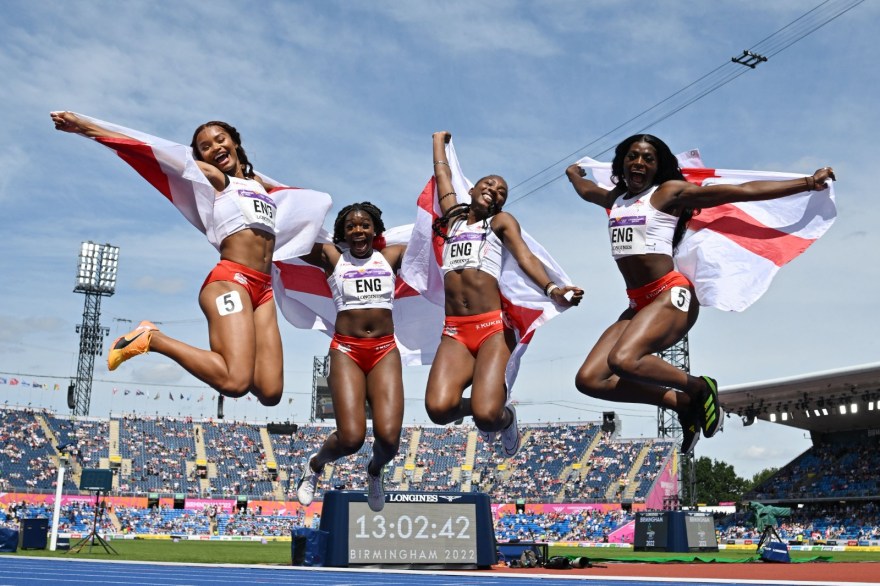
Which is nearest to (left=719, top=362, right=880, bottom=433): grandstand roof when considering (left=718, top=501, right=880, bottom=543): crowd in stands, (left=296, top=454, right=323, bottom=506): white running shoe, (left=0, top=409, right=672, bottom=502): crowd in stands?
(left=718, top=501, right=880, bottom=543): crowd in stands

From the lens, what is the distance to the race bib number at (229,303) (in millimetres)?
6906

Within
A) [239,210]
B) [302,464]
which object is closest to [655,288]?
[239,210]

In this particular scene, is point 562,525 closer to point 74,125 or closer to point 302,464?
point 302,464

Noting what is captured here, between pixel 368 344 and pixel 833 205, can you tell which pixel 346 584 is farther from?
pixel 833 205

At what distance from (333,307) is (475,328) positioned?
59.3 inches

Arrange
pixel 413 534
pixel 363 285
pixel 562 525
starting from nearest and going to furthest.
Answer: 1. pixel 363 285
2. pixel 413 534
3. pixel 562 525

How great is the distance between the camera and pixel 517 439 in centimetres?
848

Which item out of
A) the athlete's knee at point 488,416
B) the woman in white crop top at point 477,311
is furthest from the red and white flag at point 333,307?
the athlete's knee at point 488,416

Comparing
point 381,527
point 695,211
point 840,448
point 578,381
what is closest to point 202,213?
point 578,381

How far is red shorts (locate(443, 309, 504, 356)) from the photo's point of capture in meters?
7.87

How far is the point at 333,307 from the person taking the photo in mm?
8602

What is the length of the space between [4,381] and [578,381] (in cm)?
6720

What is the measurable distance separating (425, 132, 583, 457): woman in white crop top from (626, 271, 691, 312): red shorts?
70cm

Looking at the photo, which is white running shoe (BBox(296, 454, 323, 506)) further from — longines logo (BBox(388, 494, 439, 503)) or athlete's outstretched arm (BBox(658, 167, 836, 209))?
longines logo (BBox(388, 494, 439, 503))
